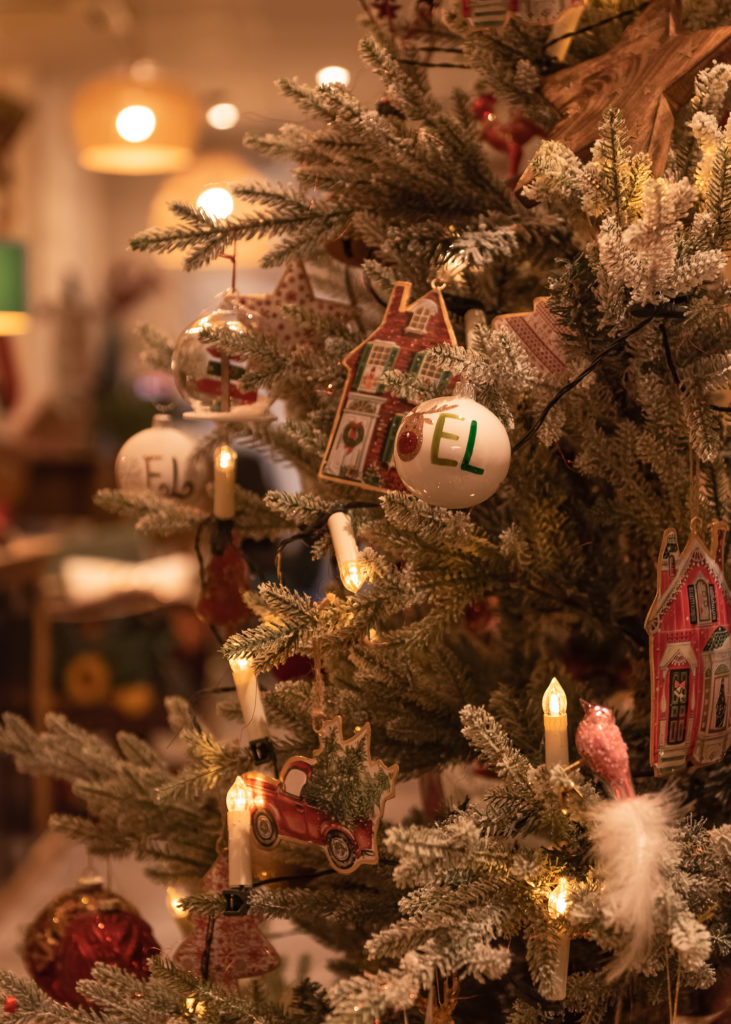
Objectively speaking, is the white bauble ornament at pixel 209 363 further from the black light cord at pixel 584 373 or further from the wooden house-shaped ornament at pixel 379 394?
the black light cord at pixel 584 373

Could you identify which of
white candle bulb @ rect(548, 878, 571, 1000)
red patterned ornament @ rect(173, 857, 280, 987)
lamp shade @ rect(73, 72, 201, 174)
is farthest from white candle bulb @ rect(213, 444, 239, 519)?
lamp shade @ rect(73, 72, 201, 174)

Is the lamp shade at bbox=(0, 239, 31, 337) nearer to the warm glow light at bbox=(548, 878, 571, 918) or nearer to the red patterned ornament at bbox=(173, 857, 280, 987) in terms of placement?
the red patterned ornament at bbox=(173, 857, 280, 987)

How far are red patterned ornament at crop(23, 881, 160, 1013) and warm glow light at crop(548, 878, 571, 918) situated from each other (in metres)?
0.43

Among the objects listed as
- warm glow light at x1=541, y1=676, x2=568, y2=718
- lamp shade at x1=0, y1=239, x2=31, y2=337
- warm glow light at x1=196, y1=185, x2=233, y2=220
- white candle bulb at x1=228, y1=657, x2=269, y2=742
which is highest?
lamp shade at x1=0, y1=239, x2=31, y2=337

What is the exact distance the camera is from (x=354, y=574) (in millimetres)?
777

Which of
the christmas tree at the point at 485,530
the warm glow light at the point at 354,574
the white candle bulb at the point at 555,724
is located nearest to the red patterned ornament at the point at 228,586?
the christmas tree at the point at 485,530

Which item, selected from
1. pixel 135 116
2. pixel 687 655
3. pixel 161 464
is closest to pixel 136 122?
pixel 135 116

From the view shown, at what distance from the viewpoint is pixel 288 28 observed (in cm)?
425

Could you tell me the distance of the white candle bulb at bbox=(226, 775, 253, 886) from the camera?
837 mm

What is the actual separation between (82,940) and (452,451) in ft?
2.09

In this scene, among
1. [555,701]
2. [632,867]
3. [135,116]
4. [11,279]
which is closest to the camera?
[632,867]

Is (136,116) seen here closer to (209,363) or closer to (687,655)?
(209,363)

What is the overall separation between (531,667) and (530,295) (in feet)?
1.15

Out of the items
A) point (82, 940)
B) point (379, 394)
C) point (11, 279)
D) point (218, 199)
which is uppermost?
point (11, 279)
